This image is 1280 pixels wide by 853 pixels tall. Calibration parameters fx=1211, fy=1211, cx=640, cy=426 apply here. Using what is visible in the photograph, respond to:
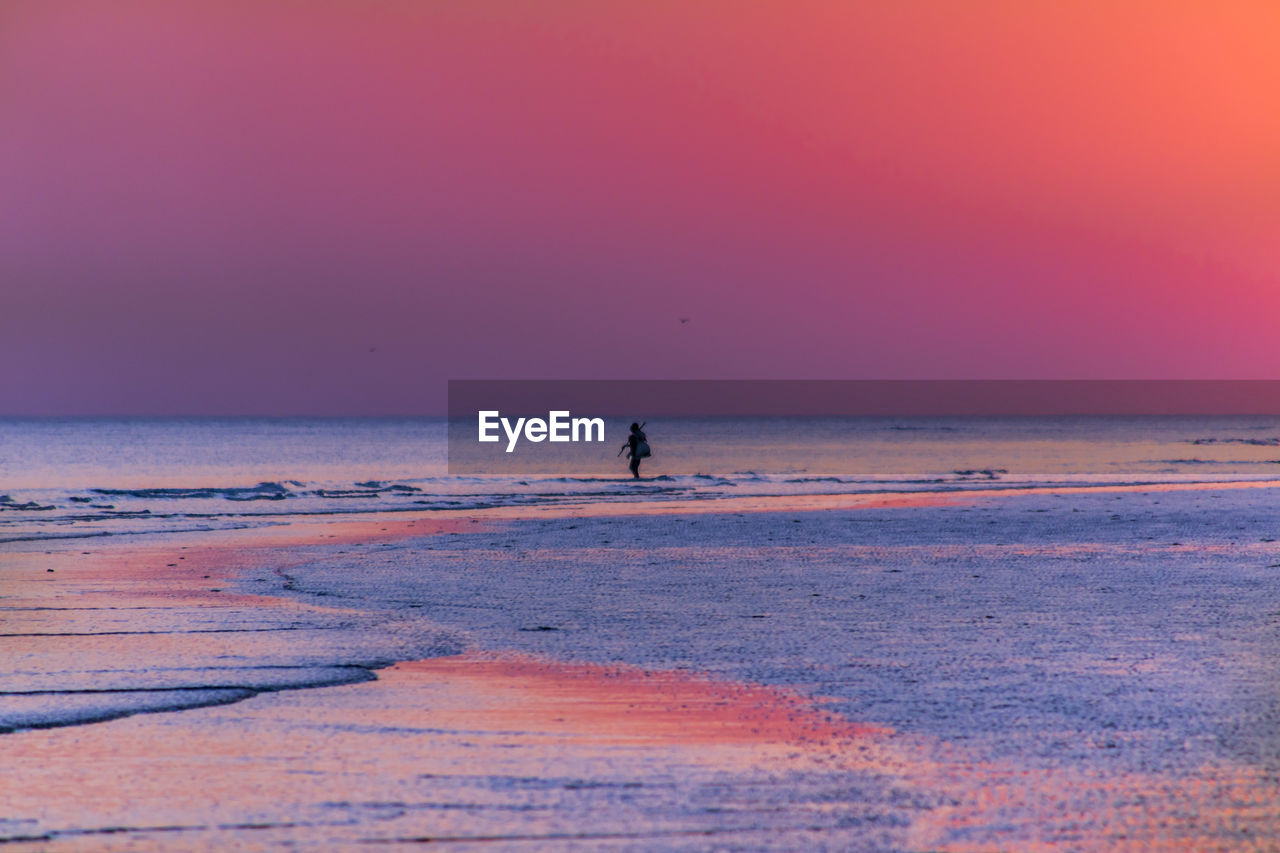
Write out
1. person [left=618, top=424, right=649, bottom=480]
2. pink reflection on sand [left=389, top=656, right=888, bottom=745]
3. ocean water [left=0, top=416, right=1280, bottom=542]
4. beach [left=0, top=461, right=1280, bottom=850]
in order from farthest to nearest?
person [left=618, top=424, right=649, bottom=480] → ocean water [left=0, top=416, right=1280, bottom=542] → pink reflection on sand [left=389, top=656, right=888, bottom=745] → beach [left=0, top=461, right=1280, bottom=850]

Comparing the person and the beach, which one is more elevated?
the person

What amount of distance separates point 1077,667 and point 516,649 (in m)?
3.97

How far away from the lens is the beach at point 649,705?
4.95 m

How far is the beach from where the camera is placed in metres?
4.95

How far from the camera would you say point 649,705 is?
7074 millimetres

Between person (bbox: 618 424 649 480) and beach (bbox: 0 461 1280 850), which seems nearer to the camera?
beach (bbox: 0 461 1280 850)

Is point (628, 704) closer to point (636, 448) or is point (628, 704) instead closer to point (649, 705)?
point (649, 705)

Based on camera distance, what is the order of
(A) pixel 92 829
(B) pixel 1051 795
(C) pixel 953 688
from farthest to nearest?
(C) pixel 953 688 → (B) pixel 1051 795 → (A) pixel 92 829

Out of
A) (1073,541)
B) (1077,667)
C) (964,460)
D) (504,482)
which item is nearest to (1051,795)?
(1077,667)

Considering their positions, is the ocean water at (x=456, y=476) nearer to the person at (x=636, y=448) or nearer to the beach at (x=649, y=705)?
the person at (x=636, y=448)

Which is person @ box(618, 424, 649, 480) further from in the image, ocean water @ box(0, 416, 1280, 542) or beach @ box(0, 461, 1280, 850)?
beach @ box(0, 461, 1280, 850)

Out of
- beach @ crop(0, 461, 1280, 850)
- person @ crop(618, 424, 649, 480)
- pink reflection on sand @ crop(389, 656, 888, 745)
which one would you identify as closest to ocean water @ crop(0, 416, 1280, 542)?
person @ crop(618, 424, 649, 480)

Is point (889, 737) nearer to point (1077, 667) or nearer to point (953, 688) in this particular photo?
point (953, 688)

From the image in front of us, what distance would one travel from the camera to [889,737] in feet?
20.5
